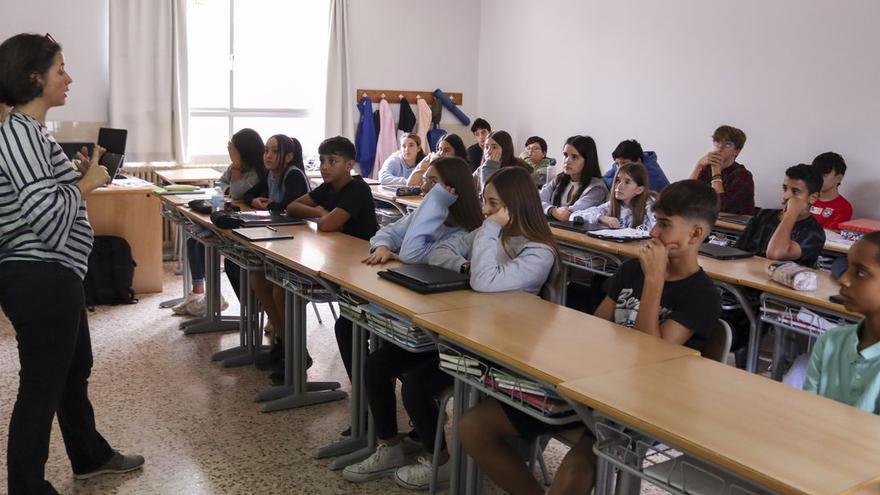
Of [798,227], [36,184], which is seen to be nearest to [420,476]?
[36,184]

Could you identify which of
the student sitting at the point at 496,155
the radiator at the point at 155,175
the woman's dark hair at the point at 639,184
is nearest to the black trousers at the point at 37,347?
the woman's dark hair at the point at 639,184

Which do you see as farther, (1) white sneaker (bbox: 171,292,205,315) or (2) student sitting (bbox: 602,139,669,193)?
(2) student sitting (bbox: 602,139,669,193)

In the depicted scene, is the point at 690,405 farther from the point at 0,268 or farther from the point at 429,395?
the point at 0,268

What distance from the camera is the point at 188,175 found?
21.4ft

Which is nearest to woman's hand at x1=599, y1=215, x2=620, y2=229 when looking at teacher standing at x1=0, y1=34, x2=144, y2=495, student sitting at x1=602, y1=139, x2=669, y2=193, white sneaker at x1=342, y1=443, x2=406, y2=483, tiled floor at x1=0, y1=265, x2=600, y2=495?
student sitting at x1=602, y1=139, x2=669, y2=193

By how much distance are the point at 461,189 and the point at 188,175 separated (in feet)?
13.1

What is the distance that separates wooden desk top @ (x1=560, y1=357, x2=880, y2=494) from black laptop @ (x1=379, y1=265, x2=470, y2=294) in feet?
2.93

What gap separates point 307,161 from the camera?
7598 mm

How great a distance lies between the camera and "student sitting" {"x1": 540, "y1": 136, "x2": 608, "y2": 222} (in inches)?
196

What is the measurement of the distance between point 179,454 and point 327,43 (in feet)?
17.9

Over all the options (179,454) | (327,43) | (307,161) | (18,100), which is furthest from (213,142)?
(18,100)

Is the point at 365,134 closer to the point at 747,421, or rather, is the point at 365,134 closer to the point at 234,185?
the point at 234,185

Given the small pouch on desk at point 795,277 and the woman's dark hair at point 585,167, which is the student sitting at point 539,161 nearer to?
the woman's dark hair at point 585,167

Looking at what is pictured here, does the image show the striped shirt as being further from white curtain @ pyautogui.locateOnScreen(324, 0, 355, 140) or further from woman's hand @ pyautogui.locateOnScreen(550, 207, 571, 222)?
white curtain @ pyautogui.locateOnScreen(324, 0, 355, 140)
